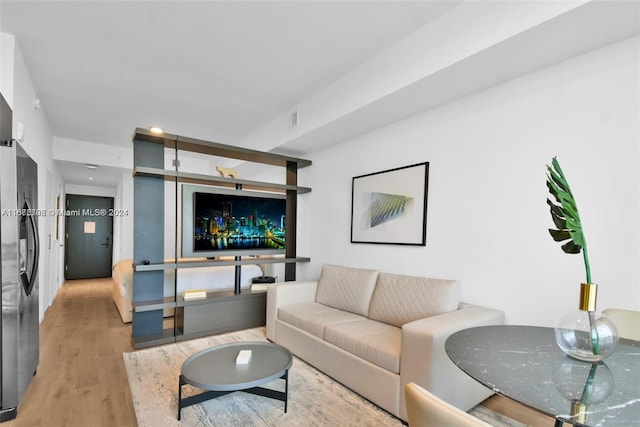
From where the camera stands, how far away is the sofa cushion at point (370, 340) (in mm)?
2154

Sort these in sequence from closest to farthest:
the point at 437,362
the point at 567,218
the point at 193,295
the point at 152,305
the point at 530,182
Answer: the point at 567,218 → the point at 437,362 → the point at 530,182 → the point at 152,305 → the point at 193,295

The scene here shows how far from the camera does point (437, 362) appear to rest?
1905 mm

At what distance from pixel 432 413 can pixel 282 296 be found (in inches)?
108

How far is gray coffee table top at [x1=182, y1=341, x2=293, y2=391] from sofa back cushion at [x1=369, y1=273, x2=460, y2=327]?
3.07ft

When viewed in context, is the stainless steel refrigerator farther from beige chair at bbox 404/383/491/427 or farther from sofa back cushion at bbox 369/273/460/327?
sofa back cushion at bbox 369/273/460/327

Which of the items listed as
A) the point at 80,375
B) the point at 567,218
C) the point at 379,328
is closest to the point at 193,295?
the point at 80,375

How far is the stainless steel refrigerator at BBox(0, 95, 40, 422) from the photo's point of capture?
1974 millimetres

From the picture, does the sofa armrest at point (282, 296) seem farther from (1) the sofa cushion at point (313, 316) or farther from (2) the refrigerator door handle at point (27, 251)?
(2) the refrigerator door handle at point (27, 251)

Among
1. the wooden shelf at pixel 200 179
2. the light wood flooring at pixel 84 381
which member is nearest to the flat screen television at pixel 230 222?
the wooden shelf at pixel 200 179

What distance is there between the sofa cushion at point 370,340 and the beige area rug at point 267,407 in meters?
0.31

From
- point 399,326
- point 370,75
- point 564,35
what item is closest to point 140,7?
point 370,75

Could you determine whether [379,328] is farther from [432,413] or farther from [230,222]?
[230,222]

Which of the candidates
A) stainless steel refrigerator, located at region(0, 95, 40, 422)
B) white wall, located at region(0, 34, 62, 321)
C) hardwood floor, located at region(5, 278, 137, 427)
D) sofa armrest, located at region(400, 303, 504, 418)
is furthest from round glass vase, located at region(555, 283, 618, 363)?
white wall, located at region(0, 34, 62, 321)

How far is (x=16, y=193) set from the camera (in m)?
2.07
